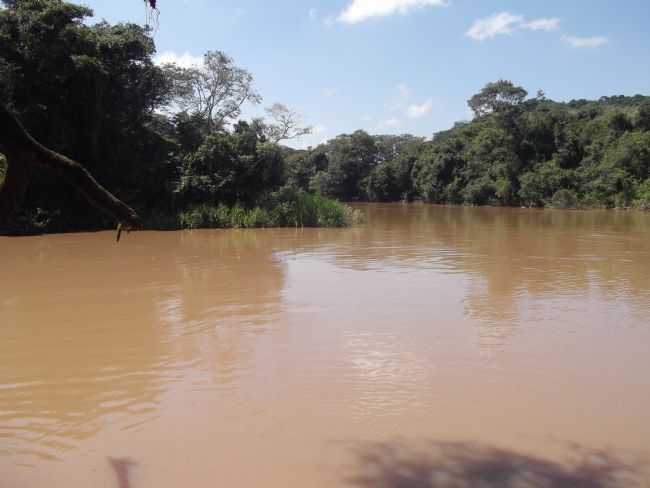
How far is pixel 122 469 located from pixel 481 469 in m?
2.33

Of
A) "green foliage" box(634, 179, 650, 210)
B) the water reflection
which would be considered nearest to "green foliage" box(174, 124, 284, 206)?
the water reflection

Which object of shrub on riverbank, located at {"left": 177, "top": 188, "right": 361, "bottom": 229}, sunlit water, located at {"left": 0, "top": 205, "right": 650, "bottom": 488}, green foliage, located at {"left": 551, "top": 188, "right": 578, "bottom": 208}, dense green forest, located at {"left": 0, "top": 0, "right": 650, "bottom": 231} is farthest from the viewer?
green foliage, located at {"left": 551, "top": 188, "right": 578, "bottom": 208}

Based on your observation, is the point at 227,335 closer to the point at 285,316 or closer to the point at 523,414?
the point at 285,316

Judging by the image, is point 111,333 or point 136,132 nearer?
point 111,333

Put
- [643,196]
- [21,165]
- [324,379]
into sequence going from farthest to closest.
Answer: [643,196] → [324,379] → [21,165]

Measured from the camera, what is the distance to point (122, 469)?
3688mm

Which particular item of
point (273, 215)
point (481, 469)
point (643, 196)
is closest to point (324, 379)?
point (481, 469)

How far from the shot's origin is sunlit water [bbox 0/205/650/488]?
12.2 ft

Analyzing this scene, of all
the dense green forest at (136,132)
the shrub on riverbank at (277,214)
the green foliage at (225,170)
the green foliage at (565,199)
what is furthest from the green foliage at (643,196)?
the green foliage at (225,170)

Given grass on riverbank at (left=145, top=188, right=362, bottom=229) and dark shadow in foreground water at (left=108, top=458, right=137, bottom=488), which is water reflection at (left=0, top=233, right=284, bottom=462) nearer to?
dark shadow in foreground water at (left=108, top=458, right=137, bottom=488)

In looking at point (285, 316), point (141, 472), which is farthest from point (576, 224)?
point (141, 472)

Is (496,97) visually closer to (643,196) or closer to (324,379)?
(643,196)

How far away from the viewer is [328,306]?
8.52m

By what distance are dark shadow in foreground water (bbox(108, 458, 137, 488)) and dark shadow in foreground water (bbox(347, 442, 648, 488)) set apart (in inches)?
55.4
